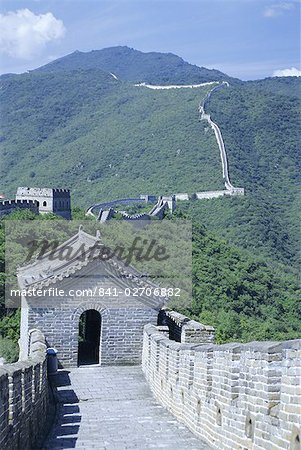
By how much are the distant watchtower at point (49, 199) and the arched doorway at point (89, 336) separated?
115 ft

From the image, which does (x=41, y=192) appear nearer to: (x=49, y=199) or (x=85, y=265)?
(x=49, y=199)

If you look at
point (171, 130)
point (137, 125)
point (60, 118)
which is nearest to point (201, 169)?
point (171, 130)

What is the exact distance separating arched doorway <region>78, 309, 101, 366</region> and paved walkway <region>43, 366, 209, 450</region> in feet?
5.44

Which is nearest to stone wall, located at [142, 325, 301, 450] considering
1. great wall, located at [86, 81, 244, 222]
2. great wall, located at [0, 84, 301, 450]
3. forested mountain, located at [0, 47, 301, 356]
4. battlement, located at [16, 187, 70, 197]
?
great wall, located at [0, 84, 301, 450]

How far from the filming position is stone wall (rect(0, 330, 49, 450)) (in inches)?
248

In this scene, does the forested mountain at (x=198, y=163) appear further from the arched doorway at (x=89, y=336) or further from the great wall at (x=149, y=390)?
the great wall at (x=149, y=390)

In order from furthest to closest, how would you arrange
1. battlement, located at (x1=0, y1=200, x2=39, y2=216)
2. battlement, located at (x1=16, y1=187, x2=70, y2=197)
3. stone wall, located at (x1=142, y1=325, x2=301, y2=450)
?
battlement, located at (x1=16, y1=187, x2=70, y2=197) → battlement, located at (x1=0, y1=200, x2=39, y2=216) → stone wall, located at (x1=142, y1=325, x2=301, y2=450)

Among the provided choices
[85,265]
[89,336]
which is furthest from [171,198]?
[85,265]

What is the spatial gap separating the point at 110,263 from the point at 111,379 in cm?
230

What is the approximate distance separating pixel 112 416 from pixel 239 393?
4.06 m

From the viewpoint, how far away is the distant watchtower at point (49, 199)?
53.8m

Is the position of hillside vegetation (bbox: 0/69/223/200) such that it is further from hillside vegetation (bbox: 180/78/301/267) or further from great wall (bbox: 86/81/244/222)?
→ hillside vegetation (bbox: 180/78/301/267)

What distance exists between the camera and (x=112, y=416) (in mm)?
10656

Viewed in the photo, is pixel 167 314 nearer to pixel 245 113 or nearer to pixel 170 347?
pixel 170 347
